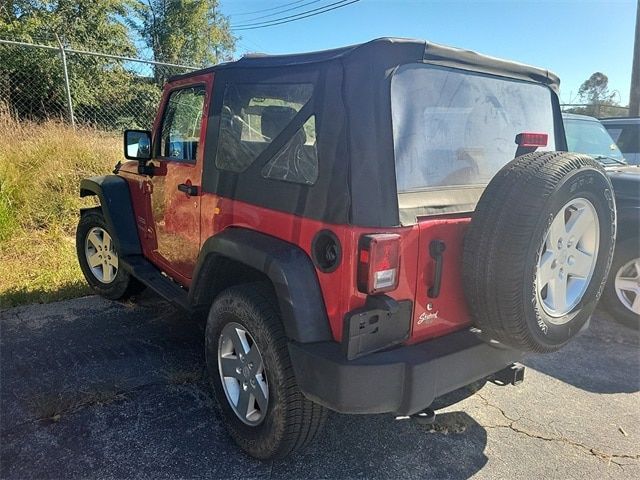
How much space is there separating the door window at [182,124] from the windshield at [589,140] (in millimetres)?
4498

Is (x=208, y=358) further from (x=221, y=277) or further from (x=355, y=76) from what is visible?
(x=355, y=76)

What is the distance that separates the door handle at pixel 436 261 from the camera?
2049mm

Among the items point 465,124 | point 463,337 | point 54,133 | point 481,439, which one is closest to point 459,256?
point 463,337

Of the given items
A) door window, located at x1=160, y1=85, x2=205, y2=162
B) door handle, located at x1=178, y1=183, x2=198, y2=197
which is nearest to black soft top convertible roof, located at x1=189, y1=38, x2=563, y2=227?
door handle, located at x1=178, y1=183, x2=198, y2=197

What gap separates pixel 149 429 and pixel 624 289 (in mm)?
4094

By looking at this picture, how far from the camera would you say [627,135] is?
269 inches

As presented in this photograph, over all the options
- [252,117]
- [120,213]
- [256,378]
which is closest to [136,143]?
[120,213]

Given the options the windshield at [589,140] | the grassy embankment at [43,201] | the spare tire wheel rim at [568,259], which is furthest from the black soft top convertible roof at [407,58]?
the grassy embankment at [43,201]

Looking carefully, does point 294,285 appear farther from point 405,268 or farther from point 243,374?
point 243,374

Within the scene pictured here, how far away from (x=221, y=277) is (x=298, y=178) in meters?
0.91

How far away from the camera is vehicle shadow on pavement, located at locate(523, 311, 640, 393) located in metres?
3.31

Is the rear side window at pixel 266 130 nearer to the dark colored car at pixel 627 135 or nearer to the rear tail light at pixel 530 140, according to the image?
the rear tail light at pixel 530 140

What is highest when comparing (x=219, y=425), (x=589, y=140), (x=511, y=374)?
(x=589, y=140)

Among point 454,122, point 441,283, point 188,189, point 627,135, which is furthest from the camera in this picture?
point 627,135
